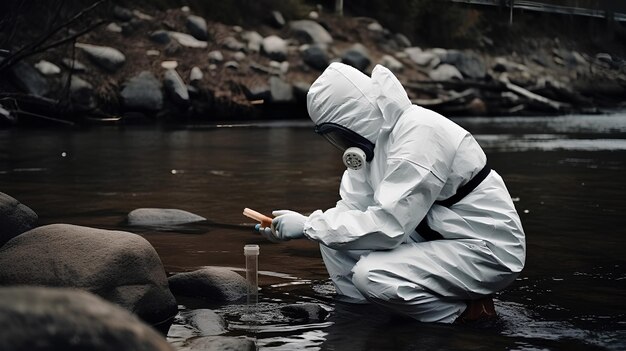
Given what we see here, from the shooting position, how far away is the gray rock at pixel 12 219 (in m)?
6.68

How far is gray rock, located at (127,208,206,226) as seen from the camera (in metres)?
9.41

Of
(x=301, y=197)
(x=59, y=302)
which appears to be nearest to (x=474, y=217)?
(x=59, y=302)

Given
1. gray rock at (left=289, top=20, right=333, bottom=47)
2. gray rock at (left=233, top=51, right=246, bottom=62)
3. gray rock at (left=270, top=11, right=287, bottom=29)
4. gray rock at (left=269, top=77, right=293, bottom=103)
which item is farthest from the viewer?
gray rock at (left=270, top=11, right=287, bottom=29)

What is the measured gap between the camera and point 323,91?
5988mm

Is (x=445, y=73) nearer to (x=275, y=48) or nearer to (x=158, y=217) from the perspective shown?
(x=275, y=48)

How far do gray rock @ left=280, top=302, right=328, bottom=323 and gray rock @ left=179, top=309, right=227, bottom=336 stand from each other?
406 millimetres

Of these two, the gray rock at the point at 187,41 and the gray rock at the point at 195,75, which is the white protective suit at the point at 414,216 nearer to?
the gray rock at the point at 195,75

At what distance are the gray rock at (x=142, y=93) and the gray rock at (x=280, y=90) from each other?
281 centimetres

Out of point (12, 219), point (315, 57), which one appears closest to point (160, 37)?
point (315, 57)

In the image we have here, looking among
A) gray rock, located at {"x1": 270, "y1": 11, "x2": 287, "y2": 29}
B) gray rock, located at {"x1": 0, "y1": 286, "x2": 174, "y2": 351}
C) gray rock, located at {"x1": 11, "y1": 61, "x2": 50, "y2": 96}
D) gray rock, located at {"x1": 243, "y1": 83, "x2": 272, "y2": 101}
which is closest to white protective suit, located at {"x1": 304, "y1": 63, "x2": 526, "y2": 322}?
gray rock, located at {"x1": 0, "y1": 286, "x2": 174, "y2": 351}

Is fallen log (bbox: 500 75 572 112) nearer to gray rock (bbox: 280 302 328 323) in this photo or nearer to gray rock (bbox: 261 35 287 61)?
gray rock (bbox: 261 35 287 61)

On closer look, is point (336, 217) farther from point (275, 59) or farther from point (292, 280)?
point (275, 59)

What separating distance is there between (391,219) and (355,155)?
44cm

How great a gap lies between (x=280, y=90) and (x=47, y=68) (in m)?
5.33
